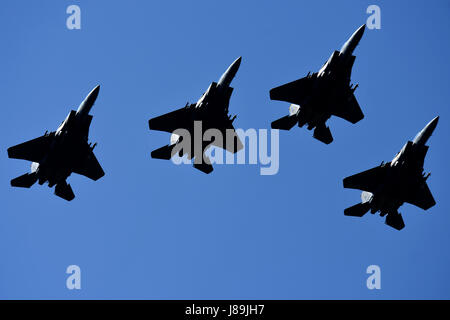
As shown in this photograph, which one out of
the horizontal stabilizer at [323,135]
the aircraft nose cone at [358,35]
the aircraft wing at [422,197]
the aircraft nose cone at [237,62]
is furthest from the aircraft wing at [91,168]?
the aircraft wing at [422,197]

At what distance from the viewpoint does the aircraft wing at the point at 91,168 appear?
46.0 metres

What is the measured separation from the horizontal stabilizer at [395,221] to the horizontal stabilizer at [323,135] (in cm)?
762

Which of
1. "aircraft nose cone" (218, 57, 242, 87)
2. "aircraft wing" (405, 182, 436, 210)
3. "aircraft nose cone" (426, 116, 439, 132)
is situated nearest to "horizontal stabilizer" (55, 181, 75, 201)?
"aircraft nose cone" (218, 57, 242, 87)

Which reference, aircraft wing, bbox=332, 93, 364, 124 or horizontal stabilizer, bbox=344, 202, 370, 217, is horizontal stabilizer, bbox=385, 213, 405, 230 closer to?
horizontal stabilizer, bbox=344, 202, 370, 217

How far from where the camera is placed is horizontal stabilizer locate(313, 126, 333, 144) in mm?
45531

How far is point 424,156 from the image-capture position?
138 feet

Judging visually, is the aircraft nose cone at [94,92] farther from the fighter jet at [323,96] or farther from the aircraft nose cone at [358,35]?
the aircraft nose cone at [358,35]

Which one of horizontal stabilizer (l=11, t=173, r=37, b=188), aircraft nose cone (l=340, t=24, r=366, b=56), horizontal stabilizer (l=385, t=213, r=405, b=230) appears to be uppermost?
aircraft nose cone (l=340, t=24, r=366, b=56)

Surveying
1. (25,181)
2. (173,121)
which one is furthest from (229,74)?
(25,181)

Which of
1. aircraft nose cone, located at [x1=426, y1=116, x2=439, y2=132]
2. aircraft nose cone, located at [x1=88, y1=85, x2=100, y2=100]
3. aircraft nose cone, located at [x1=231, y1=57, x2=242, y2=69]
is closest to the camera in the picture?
→ aircraft nose cone, located at [x1=231, y1=57, x2=242, y2=69]

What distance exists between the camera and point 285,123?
44.6 metres

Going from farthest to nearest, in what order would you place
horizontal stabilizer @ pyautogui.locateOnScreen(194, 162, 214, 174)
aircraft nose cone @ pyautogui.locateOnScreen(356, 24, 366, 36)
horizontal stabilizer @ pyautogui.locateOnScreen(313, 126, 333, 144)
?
1. horizontal stabilizer @ pyautogui.locateOnScreen(194, 162, 214, 174)
2. horizontal stabilizer @ pyautogui.locateOnScreen(313, 126, 333, 144)
3. aircraft nose cone @ pyautogui.locateOnScreen(356, 24, 366, 36)

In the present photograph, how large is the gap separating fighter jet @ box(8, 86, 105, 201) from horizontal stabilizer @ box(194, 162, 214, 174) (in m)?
8.28
